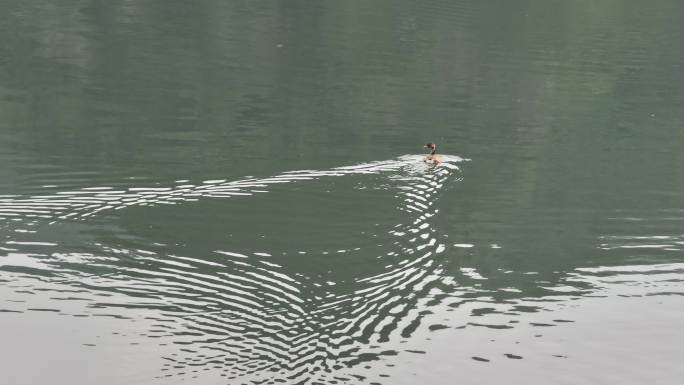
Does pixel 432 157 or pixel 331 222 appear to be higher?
pixel 432 157

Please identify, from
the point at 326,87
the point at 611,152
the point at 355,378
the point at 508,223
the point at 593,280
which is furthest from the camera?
the point at 326,87

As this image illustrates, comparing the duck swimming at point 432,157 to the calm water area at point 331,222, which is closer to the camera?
the calm water area at point 331,222

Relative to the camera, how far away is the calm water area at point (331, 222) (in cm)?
2209

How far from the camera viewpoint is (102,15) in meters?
74.6

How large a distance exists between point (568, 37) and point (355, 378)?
5837cm

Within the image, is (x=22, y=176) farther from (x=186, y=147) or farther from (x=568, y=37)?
(x=568, y=37)

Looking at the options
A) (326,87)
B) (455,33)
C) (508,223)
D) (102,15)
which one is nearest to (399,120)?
(326,87)

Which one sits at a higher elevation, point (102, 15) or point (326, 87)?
point (102, 15)

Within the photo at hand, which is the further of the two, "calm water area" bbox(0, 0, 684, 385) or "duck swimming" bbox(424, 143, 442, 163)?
"duck swimming" bbox(424, 143, 442, 163)

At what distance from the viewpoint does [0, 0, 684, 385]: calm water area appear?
22094 mm

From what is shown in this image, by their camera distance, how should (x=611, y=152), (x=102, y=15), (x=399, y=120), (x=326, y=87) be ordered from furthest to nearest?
(x=102, y=15) → (x=326, y=87) → (x=399, y=120) → (x=611, y=152)

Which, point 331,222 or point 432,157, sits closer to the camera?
point 331,222

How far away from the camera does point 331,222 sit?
29703mm

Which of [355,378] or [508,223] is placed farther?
[508,223]
